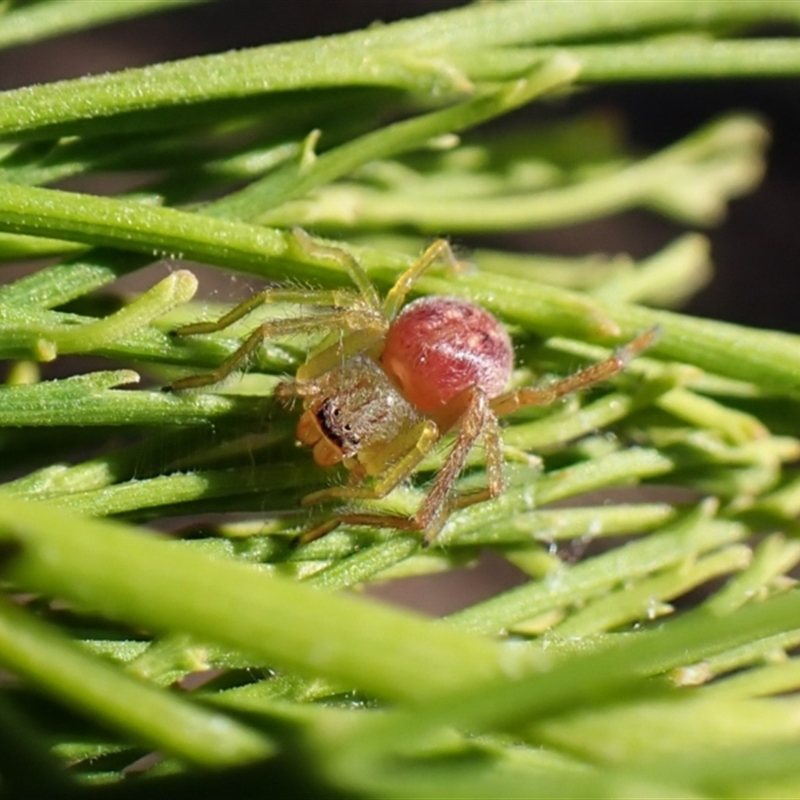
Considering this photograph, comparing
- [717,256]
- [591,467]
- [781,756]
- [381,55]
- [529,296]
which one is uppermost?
[717,256]

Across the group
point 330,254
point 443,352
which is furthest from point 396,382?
point 330,254

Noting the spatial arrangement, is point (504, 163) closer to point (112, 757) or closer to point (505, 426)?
point (505, 426)

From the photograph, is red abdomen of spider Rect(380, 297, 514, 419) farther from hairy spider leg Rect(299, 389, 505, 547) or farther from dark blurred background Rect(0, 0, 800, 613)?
dark blurred background Rect(0, 0, 800, 613)

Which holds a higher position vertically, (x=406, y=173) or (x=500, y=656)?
(x=406, y=173)

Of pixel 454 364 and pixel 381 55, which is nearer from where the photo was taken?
pixel 381 55

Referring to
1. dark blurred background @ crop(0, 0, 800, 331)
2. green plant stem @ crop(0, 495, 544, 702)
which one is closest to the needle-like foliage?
green plant stem @ crop(0, 495, 544, 702)

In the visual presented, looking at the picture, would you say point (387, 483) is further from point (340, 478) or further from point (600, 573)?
point (600, 573)

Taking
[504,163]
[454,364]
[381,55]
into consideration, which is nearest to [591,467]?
[454,364]
